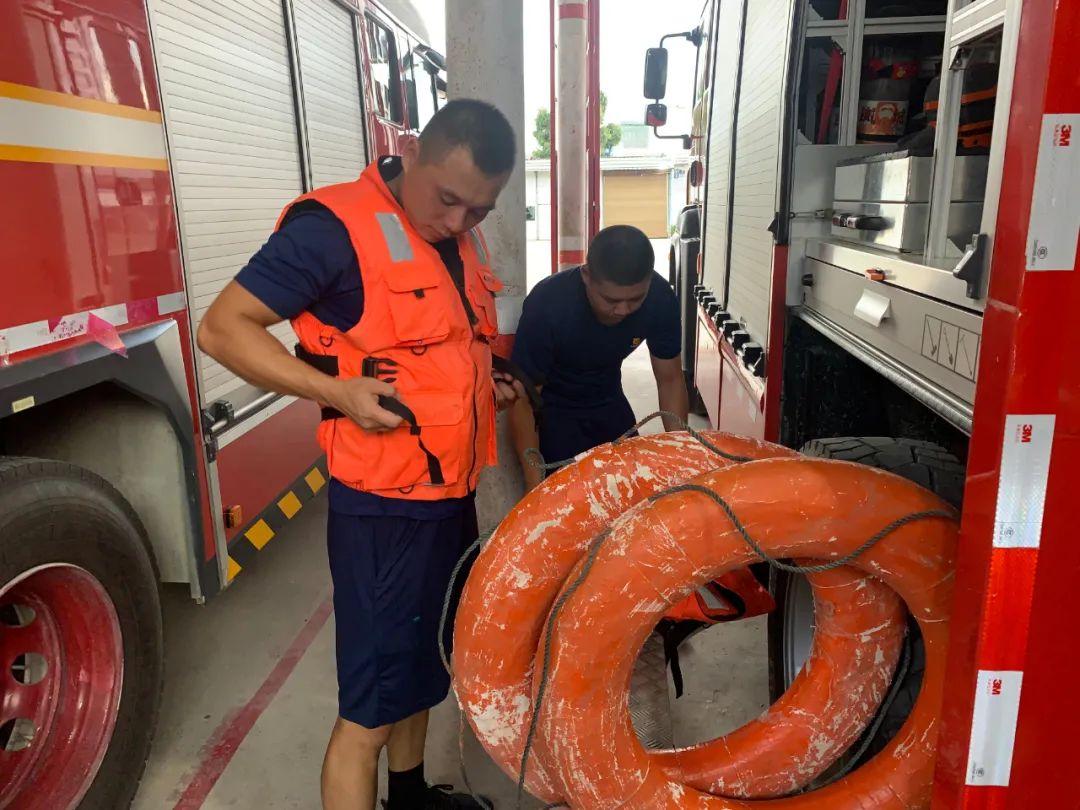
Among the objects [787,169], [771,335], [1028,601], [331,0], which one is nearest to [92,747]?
[1028,601]

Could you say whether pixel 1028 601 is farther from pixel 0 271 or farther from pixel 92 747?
pixel 92 747

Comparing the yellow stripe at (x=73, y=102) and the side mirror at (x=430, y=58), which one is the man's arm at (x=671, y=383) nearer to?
the yellow stripe at (x=73, y=102)

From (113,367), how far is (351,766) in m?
1.20

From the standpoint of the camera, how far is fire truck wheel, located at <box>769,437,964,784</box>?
191 centimetres

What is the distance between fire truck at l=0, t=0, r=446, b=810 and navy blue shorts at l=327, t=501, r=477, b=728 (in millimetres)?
686

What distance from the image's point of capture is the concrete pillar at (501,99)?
2.69 m

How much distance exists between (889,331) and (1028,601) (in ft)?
2.83

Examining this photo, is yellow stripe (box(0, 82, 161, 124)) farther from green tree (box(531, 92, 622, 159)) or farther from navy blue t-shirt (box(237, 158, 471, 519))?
green tree (box(531, 92, 622, 159))

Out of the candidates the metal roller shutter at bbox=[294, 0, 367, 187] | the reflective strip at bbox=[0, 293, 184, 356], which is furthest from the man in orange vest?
the metal roller shutter at bbox=[294, 0, 367, 187]

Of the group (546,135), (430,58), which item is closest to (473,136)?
(430,58)

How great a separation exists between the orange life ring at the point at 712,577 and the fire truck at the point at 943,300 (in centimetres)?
22

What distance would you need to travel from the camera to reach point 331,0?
4.11 m

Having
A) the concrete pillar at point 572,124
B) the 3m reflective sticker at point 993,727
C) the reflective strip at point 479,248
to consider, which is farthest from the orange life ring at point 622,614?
the concrete pillar at point 572,124

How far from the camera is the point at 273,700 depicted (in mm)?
3010
